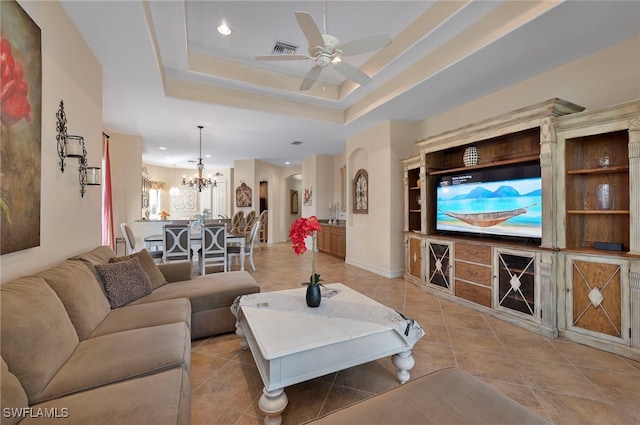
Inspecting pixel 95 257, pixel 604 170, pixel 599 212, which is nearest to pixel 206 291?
pixel 95 257

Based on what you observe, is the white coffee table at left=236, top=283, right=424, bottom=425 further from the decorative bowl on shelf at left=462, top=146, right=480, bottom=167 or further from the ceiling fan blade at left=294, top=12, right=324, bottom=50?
the decorative bowl on shelf at left=462, top=146, right=480, bottom=167

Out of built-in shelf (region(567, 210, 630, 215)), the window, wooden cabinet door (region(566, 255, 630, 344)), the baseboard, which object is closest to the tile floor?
wooden cabinet door (region(566, 255, 630, 344))

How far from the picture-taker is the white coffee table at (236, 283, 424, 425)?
146 centimetres

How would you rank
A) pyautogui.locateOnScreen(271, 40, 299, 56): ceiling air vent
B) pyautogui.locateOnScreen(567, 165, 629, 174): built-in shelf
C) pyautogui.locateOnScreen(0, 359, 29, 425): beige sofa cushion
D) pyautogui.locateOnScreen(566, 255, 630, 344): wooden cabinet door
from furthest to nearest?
pyautogui.locateOnScreen(271, 40, 299, 56): ceiling air vent < pyautogui.locateOnScreen(567, 165, 629, 174): built-in shelf < pyautogui.locateOnScreen(566, 255, 630, 344): wooden cabinet door < pyautogui.locateOnScreen(0, 359, 29, 425): beige sofa cushion

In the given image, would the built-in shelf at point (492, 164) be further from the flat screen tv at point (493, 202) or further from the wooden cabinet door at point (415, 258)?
the wooden cabinet door at point (415, 258)

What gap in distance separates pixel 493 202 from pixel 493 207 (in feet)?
0.20

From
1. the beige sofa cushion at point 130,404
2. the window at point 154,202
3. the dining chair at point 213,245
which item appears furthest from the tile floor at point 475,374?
the window at point 154,202

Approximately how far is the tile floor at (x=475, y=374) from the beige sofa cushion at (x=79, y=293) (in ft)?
2.62

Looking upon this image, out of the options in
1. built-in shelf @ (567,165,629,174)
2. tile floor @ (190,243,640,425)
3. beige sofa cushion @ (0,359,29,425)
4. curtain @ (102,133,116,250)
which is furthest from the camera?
curtain @ (102,133,116,250)

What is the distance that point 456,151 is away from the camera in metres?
4.07

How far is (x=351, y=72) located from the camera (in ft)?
8.56

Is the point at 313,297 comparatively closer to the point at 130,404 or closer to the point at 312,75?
the point at 130,404

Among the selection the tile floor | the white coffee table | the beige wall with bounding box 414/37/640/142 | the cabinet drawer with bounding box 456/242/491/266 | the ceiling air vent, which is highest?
the ceiling air vent

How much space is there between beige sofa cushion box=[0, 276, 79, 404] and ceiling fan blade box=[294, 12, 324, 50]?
228 centimetres
